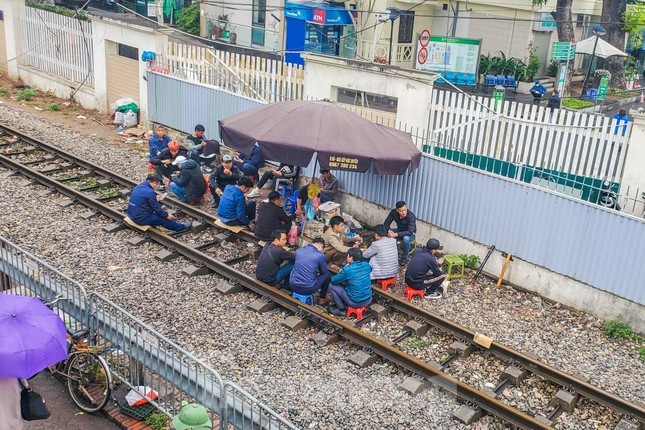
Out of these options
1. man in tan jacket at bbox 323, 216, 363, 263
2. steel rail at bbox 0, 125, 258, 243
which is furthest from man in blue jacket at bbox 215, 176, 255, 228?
man in tan jacket at bbox 323, 216, 363, 263

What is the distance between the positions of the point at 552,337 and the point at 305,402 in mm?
4121

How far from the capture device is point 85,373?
8.09m

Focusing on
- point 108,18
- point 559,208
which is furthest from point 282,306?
point 108,18

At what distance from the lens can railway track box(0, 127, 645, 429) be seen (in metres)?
8.71

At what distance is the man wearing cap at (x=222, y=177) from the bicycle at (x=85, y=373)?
6477 millimetres

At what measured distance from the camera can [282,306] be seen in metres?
10.8

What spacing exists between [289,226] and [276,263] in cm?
184

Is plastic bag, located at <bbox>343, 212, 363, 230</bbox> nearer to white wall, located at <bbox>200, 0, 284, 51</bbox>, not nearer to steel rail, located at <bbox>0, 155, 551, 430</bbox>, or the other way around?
steel rail, located at <bbox>0, 155, 551, 430</bbox>

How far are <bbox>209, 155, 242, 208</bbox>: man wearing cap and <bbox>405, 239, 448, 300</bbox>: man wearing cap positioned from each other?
480cm

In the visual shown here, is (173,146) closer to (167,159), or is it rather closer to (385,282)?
(167,159)

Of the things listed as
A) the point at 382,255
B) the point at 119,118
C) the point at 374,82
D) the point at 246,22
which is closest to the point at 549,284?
the point at 382,255

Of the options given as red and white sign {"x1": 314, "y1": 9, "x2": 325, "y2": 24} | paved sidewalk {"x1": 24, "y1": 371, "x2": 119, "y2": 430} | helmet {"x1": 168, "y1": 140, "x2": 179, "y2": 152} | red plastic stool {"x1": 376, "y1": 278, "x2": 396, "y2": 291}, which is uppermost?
red and white sign {"x1": 314, "y1": 9, "x2": 325, "y2": 24}

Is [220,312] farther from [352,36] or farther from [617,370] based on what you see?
[352,36]

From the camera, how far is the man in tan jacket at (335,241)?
11836 mm
